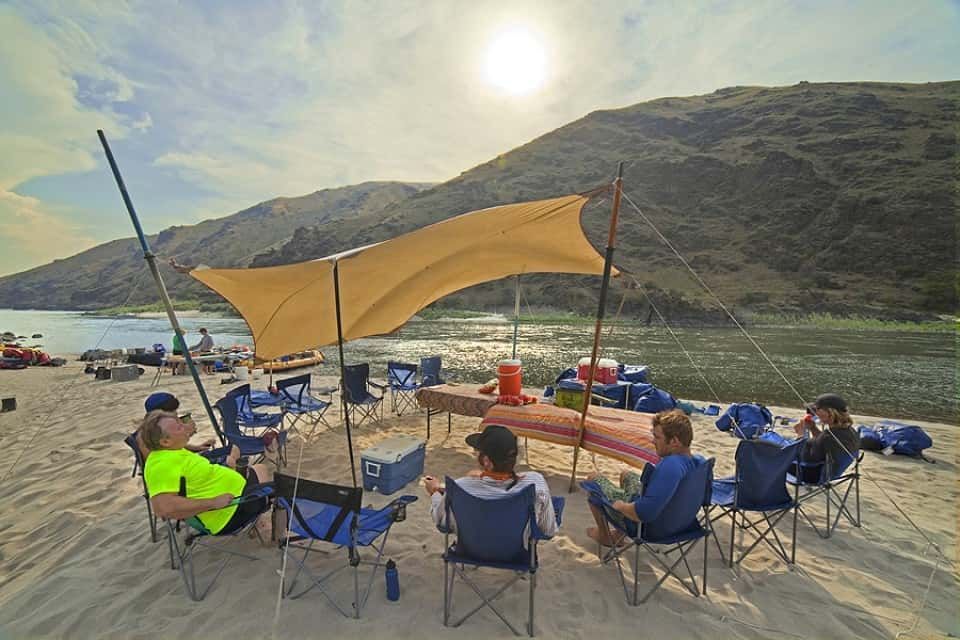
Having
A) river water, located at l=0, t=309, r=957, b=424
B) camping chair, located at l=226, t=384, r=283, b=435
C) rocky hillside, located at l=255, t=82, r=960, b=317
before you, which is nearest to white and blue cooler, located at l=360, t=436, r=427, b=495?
camping chair, located at l=226, t=384, r=283, b=435

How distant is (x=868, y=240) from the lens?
2099 inches

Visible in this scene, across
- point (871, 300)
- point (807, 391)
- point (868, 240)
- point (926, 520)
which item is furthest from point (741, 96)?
point (926, 520)

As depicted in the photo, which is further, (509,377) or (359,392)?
(359,392)

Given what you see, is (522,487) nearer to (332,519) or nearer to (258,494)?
(332,519)

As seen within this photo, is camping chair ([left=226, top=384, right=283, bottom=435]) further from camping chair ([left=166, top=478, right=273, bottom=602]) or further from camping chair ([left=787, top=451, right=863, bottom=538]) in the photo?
camping chair ([left=787, top=451, right=863, bottom=538])

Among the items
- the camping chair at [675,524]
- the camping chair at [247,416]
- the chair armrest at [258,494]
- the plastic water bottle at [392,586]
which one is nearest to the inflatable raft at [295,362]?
the camping chair at [247,416]

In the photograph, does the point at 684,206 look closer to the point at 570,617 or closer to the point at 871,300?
the point at 871,300

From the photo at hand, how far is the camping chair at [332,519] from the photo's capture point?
249 centimetres

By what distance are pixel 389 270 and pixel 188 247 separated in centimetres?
18095

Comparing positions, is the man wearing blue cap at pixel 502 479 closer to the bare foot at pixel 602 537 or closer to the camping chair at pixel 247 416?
the bare foot at pixel 602 537

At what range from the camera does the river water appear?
1091cm

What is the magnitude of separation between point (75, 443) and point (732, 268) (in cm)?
6223

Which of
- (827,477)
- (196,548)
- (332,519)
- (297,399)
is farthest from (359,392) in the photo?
(827,477)

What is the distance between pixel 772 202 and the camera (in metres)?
67.2
